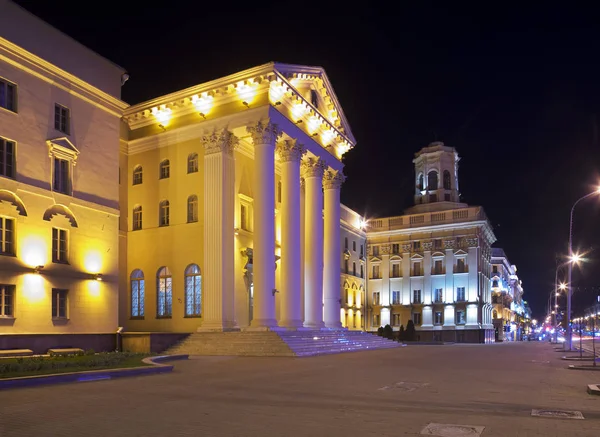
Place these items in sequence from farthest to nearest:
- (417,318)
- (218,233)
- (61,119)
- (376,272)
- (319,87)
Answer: (376,272) → (417,318) → (319,87) → (218,233) → (61,119)

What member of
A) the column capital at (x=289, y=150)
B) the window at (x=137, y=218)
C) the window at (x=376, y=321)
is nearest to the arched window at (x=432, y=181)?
the window at (x=376, y=321)

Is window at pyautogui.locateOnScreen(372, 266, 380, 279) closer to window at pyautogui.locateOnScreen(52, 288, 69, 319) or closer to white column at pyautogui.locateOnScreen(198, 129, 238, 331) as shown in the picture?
white column at pyautogui.locateOnScreen(198, 129, 238, 331)

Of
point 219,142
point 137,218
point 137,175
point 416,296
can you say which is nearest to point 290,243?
point 219,142

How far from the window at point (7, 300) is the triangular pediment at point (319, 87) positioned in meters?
18.5

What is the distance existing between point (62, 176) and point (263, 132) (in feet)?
Answer: 36.8

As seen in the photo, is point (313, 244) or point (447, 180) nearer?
point (313, 244)

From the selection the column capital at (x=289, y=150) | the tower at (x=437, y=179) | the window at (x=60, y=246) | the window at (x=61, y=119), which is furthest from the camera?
the tower at (x=437, y=179)

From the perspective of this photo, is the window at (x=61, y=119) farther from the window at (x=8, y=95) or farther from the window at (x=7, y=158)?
the window at (x=7, y=158)

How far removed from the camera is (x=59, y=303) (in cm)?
2825

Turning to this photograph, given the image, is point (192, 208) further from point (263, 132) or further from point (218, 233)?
point (263, 132)

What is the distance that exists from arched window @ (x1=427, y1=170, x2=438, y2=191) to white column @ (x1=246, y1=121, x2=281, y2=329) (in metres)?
50.5

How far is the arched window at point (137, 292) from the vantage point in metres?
37.9

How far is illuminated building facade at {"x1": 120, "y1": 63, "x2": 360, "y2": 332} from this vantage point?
33938 millimetres

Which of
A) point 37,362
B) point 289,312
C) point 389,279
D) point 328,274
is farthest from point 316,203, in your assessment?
point 389,279
